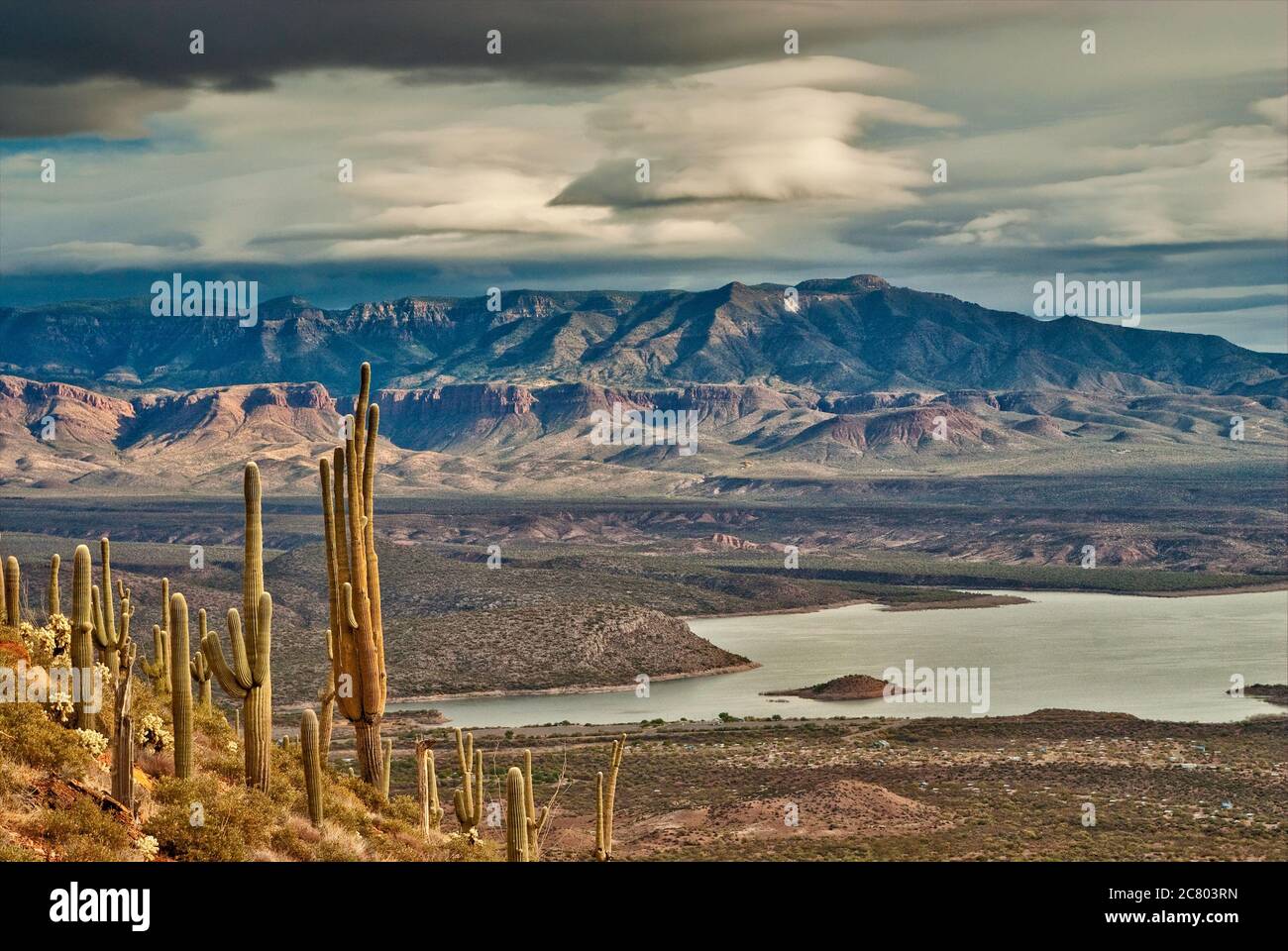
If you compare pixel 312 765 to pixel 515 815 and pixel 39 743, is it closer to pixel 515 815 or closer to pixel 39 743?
pixel 515 815

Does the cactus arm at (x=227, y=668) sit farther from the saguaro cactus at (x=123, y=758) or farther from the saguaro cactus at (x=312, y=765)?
the saguaro cactus at (x=123, y=758)

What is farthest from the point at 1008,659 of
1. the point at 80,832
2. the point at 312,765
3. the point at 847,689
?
the point at 80,832

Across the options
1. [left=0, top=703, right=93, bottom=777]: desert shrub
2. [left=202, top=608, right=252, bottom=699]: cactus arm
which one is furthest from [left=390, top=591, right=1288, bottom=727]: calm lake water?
[left=0, top=703, right=93, bottom=777]: desert shrub

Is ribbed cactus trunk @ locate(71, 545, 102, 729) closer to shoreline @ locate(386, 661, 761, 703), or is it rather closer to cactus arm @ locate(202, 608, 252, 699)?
cactus arm @ locate(202, 608, 252, 699)

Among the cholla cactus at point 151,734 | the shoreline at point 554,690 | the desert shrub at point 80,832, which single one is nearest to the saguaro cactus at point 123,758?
the desert shrub at point 80,832

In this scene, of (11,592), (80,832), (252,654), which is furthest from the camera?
(11,592)

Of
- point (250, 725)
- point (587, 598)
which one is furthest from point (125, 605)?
point (587, 598)
